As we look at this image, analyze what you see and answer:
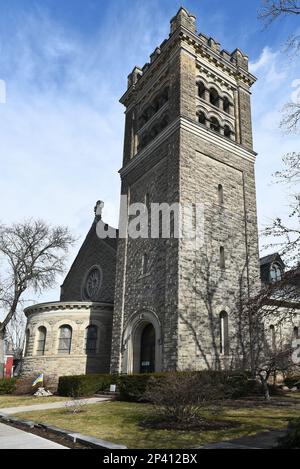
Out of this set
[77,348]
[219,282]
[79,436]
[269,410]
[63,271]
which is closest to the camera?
[79,436]

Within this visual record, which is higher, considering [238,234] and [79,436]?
[238,234]

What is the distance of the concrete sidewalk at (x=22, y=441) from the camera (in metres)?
7.59

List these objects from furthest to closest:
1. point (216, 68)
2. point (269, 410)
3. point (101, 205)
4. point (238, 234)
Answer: point (101, 205), point (216, 68), point (238, 234), point (269, 410)

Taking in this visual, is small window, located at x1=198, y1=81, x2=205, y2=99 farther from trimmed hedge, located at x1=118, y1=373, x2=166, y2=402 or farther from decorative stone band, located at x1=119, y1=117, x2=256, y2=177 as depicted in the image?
trimmed hedge, located at x1=118, y1=373, x2=166, y2=402

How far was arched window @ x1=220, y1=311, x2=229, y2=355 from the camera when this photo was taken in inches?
791

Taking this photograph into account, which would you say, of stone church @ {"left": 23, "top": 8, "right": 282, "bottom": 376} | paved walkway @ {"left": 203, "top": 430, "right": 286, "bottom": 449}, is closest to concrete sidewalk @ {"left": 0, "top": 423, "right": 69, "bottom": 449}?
paved walkway @ {"left": 203, "top": 430, "right": 286, "bottom": 449}

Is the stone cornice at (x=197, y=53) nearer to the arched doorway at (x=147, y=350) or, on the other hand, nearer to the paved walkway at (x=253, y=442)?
the arched doorway at (x=147, y=350)

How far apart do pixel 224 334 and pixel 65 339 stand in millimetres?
11132

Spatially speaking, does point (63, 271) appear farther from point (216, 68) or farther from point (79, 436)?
point (79, 436)

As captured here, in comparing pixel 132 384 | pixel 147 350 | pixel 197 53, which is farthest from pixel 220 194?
pixel 132 384

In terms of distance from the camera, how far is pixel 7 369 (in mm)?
45688

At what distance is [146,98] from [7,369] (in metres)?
35.0

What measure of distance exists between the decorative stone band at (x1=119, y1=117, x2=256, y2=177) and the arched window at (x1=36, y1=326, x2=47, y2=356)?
12566mm

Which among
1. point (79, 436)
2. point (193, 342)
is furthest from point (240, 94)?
point (79, 436)
